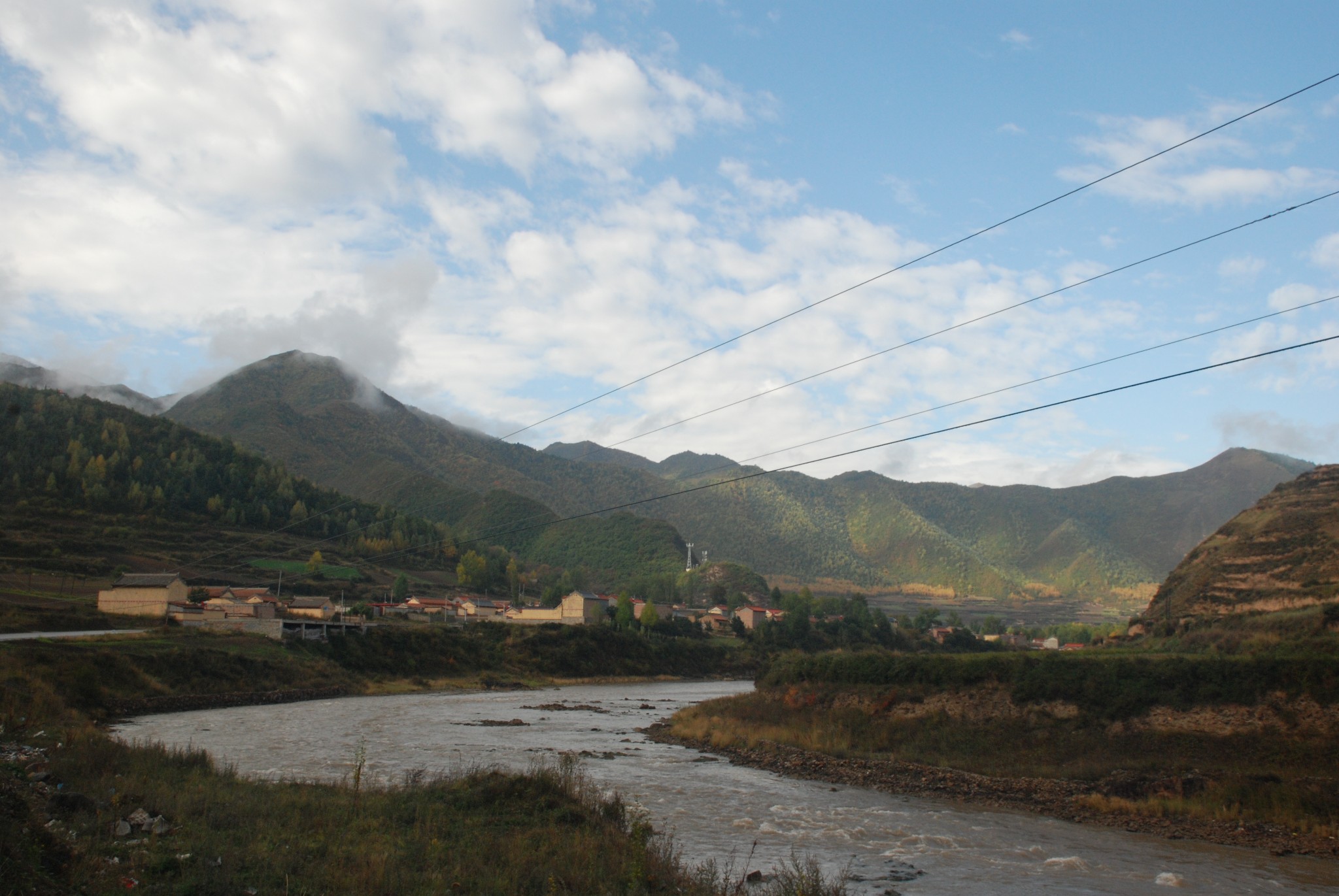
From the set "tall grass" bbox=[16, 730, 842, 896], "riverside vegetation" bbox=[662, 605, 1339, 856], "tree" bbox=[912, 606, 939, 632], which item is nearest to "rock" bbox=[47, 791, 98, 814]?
"tall grass" bbox=[16, 730, 842, 896]

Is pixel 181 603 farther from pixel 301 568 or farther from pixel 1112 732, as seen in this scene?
pixel 1112 732

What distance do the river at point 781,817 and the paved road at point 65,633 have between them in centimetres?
978

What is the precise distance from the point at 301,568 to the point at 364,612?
29220 mm

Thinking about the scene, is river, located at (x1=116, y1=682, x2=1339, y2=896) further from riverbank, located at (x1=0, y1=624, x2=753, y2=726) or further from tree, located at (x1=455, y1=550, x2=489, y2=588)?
tree, located at (x1=455, y1=550, x2=489, y2=588)

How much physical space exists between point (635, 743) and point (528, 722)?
954 centimetres

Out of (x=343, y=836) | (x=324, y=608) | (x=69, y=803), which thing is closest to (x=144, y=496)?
(x=324, y=608)

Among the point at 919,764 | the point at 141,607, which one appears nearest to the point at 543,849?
the point at 919,764

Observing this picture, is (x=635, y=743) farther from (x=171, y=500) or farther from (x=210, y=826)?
(x=171, y=500)

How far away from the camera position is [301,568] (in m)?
114

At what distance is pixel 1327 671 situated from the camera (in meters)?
24.9

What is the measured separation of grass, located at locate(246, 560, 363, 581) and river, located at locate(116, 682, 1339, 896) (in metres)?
72.2

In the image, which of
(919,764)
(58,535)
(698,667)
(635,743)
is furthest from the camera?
(698,667)

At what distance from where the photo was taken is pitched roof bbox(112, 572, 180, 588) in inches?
2736

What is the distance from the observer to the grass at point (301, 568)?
110 meters
